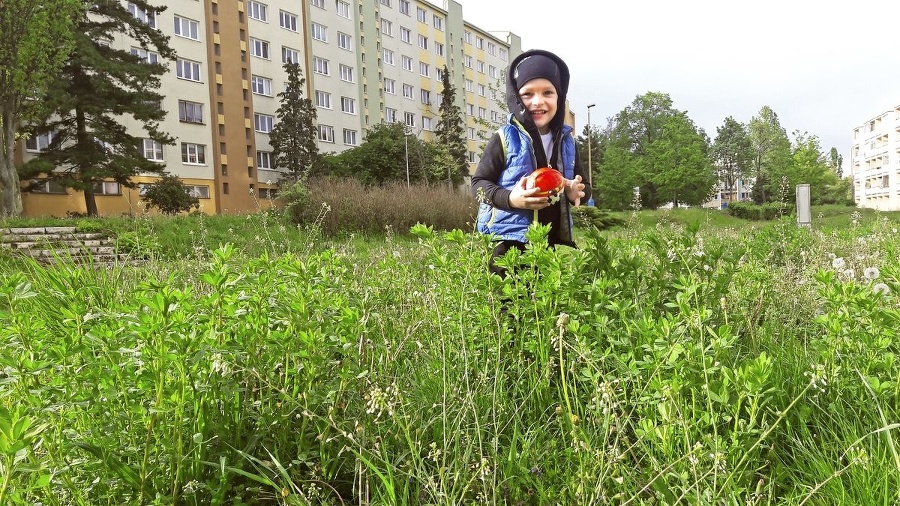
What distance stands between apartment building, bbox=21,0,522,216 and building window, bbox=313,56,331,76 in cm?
8

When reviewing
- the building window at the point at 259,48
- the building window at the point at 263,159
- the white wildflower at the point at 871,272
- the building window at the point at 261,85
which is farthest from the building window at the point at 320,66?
the white wildflower at the point at 871,272

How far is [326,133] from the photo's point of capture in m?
45.6

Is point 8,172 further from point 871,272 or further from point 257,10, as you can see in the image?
point 257,10

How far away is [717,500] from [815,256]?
5093 millimetres

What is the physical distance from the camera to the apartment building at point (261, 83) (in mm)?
34406

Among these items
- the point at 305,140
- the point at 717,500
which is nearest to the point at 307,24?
the point at 305,140

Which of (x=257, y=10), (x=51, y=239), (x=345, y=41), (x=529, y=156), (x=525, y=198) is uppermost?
Result: (x=257, y=10)

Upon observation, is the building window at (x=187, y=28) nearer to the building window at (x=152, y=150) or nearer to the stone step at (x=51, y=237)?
the building window at (x=152, y=150)

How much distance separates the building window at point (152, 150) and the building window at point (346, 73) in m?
18.1

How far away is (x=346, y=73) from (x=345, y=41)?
2835mm

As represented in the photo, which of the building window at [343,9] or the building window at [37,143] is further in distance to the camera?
the building window at [343,9]

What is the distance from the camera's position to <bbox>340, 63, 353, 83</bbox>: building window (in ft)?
155

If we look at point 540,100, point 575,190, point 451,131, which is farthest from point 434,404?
point 451,131

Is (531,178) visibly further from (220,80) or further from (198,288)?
(220,80)
